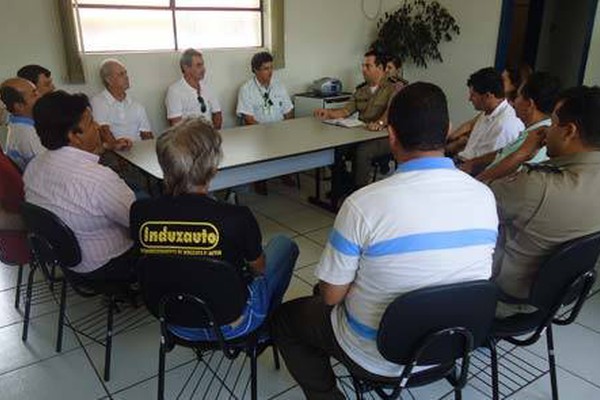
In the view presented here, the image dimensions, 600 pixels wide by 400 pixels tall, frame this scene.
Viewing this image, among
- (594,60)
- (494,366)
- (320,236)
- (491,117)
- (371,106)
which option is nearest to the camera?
(494,366)

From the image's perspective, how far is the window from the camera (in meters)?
3.70

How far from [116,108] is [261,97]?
1354 millimetres

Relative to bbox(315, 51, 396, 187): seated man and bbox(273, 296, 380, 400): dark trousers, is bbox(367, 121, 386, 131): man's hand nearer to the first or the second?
bbox(315, 51, 396, 187): seated man

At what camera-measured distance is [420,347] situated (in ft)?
3.84

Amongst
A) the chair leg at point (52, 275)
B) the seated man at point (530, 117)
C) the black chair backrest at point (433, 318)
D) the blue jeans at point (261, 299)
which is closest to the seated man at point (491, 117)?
the seated man at point (530, 117)

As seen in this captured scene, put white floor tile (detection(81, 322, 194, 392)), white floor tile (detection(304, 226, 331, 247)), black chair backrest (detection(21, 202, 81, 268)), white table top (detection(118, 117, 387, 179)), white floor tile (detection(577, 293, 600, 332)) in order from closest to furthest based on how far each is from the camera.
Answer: black chair backrest (detection(21, 202, 81, 268)) → white floor tile (detection(81, 322, 194, 392)) → white floor tile (detection(577, 293, 600, 332)) → white table top (detection(118, 117, 387, 179)) → white floor tile (detection(304, 226, 331, 247))

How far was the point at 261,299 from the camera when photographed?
5.14ft

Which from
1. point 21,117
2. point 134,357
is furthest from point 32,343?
point 21,117

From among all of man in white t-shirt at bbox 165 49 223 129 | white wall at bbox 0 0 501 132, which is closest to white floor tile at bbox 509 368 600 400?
man in white t-shirt at bbox 165 49 223 129

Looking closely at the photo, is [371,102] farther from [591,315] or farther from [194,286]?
[194,286]

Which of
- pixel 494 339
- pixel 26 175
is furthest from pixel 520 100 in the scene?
pixel 26 175

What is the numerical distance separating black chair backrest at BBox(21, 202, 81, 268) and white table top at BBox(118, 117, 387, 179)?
2.35 feet

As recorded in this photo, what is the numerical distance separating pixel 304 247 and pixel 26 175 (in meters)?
1.77

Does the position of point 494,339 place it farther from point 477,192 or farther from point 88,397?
point 88,397
